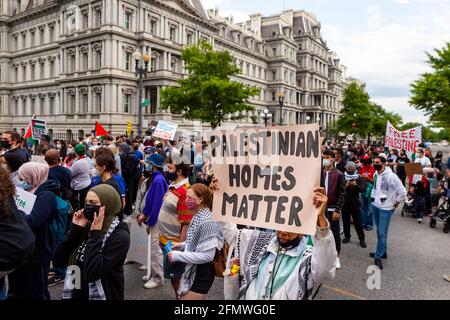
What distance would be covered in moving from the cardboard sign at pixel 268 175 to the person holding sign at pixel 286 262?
0.09 meters

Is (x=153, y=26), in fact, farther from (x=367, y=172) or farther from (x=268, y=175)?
(x=268, y=175)

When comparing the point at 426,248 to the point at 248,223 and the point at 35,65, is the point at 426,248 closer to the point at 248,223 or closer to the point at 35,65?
the point at 248,223

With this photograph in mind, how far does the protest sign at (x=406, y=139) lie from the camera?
1545 cm

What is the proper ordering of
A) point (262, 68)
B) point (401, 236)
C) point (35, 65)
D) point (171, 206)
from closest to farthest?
1. point (171, 206)
2. point (401, 236)
3. point (35, 65)
4. point (262, 68)

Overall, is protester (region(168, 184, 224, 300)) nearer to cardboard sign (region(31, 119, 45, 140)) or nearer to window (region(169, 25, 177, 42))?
cardboard sign (region(31, 119, 45, 140))

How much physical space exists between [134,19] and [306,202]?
142ft

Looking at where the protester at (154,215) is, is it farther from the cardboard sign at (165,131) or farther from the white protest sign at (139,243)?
the cardboard sign at (165,131)

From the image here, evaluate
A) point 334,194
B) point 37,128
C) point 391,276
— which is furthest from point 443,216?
point 37,128

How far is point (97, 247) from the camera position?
3.05 meters

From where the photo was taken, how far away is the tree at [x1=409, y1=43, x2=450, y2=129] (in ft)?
75.9

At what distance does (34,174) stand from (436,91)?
2488 centimetres

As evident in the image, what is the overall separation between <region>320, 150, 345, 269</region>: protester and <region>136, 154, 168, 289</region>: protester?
3299 mm

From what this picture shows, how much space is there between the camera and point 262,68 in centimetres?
7150
